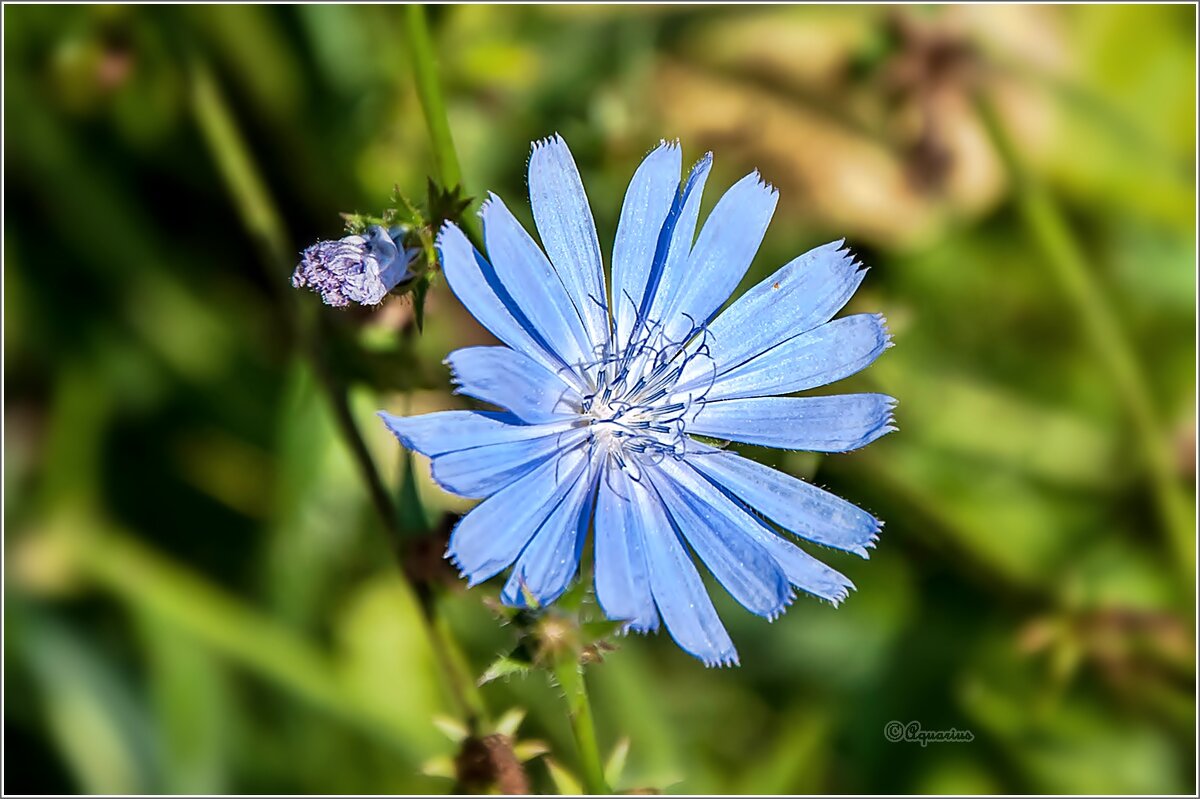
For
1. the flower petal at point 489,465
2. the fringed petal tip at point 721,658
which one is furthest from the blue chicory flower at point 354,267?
the fringed petal tip at point 721,658

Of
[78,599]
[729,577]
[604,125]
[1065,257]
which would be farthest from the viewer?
[78,599]

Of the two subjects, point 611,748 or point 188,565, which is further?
point 188,565

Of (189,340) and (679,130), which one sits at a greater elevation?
(679,130)

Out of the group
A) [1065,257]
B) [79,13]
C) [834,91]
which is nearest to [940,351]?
[1065,257]

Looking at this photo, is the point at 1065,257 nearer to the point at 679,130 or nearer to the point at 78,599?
the point at 679,130

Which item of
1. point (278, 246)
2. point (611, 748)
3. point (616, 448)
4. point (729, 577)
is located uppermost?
point (278, 246)

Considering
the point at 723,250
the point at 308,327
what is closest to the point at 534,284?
the point at 723,250
